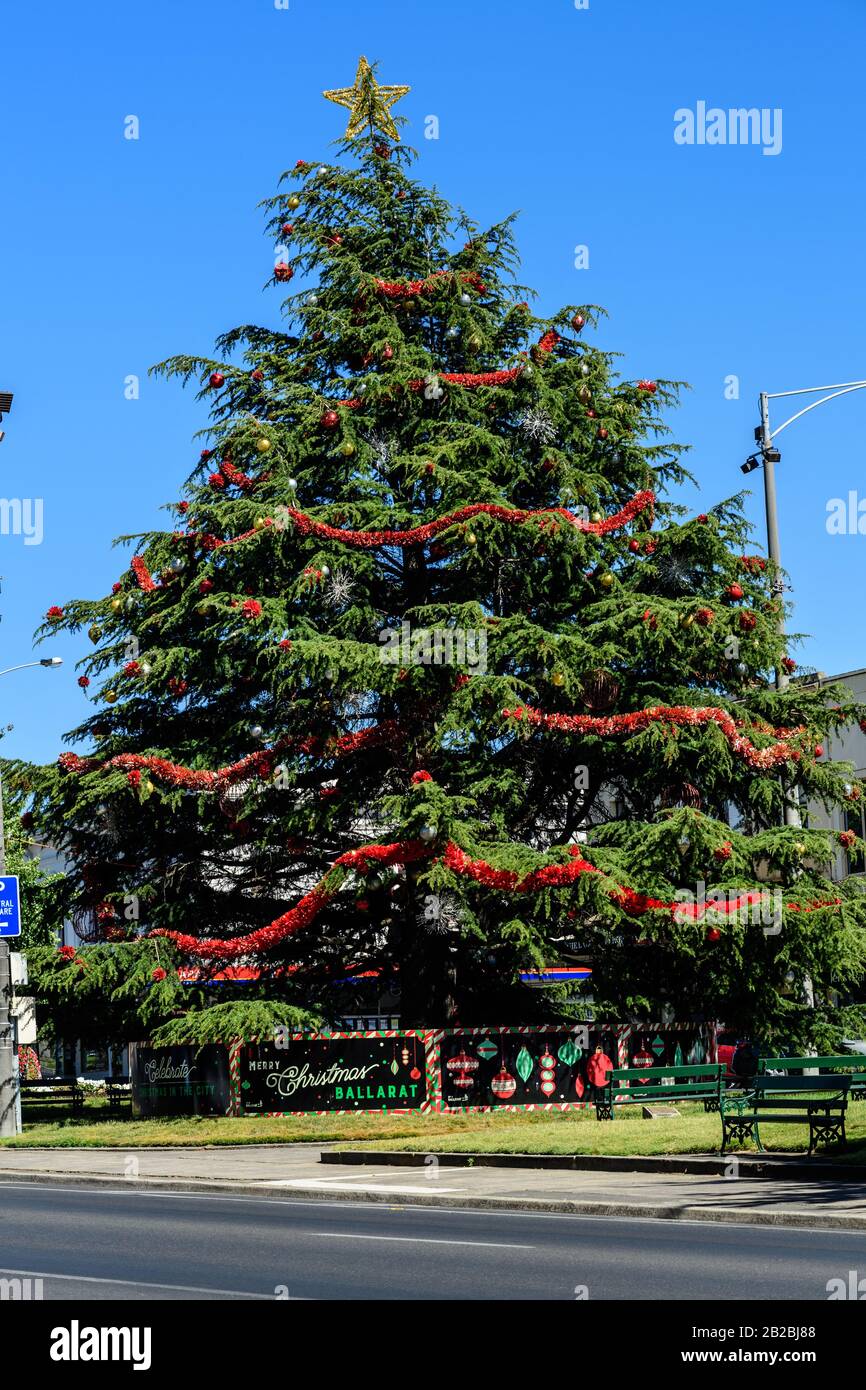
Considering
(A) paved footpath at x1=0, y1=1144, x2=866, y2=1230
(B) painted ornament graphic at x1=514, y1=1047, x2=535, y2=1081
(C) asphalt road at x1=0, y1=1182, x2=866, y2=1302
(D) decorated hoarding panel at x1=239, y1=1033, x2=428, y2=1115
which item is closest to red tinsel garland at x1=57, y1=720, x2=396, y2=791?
(D) decorated hoarding panel at x1=239, y1=1033, x2=428, y2=1115

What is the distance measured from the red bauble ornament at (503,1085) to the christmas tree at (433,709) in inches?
88.5

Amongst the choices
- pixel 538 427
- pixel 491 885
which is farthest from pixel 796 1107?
pixel 538 427

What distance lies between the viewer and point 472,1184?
20031mm

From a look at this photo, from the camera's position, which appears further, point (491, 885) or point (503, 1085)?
point (491, 885)

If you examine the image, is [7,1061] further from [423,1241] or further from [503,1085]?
[423,1241]

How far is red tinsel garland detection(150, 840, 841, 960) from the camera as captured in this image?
30141mm

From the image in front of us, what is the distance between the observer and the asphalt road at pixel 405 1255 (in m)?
11.1

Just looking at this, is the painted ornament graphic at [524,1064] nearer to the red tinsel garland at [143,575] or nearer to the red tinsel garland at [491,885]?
the red tinsel garland at [491,885]

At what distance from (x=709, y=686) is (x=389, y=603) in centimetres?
660

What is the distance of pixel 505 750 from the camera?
34219 millimetres

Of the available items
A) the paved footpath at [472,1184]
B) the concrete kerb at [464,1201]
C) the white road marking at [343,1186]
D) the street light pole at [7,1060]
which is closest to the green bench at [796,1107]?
the paved footpath at [472,1184]

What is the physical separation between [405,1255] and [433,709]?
19.5m

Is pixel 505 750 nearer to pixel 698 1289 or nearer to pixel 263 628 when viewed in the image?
pixel 263 628

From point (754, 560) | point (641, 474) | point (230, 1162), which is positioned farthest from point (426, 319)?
point (230, 1162)
